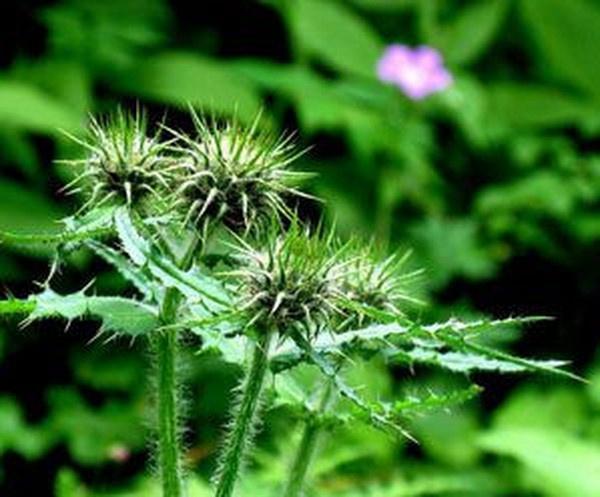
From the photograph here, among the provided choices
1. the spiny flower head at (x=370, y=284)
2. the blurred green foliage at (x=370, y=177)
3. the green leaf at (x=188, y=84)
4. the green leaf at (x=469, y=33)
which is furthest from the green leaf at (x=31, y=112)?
the spiny flower head at (x=370, y=284)

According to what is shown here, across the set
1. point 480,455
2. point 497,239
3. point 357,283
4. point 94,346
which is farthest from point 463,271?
point 357,283

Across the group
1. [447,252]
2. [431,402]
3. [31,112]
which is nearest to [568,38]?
[447,252]

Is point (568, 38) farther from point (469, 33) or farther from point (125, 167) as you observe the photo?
point (125, 167)

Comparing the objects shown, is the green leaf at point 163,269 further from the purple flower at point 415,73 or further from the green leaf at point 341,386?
the purple flower at point 415,73

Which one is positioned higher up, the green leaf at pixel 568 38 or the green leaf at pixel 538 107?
the green leaf at pixel 568 38

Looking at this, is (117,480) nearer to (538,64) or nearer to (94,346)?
(94,346)

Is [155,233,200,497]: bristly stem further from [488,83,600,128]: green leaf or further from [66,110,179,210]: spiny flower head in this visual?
[488,83,600,128]: green leaf

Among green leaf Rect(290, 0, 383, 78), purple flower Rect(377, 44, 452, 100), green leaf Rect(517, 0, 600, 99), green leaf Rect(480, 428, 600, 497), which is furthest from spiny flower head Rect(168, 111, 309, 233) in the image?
green leaf Rect(517, 0, 600, 99)
